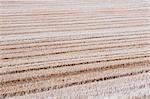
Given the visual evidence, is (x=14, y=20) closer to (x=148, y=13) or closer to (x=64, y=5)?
(x=64, y=5)

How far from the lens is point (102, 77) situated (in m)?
3.32

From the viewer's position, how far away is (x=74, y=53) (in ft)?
13.2

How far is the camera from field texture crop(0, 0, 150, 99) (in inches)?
120

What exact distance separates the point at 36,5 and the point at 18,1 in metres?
0.62

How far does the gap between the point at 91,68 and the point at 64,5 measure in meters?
3.82

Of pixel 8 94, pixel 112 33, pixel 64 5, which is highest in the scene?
pixel 64 5

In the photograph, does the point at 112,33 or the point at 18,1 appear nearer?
the point at 112,33

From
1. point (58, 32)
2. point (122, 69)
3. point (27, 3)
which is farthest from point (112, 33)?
point (27, 3)

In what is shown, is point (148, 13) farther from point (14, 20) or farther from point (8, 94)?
point (8, 94)

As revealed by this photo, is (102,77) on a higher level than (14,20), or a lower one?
lower

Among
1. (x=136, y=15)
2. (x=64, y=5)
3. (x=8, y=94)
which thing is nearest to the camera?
(x=8, y=94)

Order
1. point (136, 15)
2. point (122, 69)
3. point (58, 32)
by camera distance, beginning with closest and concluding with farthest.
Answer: point (122, 69) < point (58, 32) < point (136, 15)

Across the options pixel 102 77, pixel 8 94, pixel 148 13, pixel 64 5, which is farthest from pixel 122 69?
pixel 64 5

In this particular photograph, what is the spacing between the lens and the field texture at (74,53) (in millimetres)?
3049
